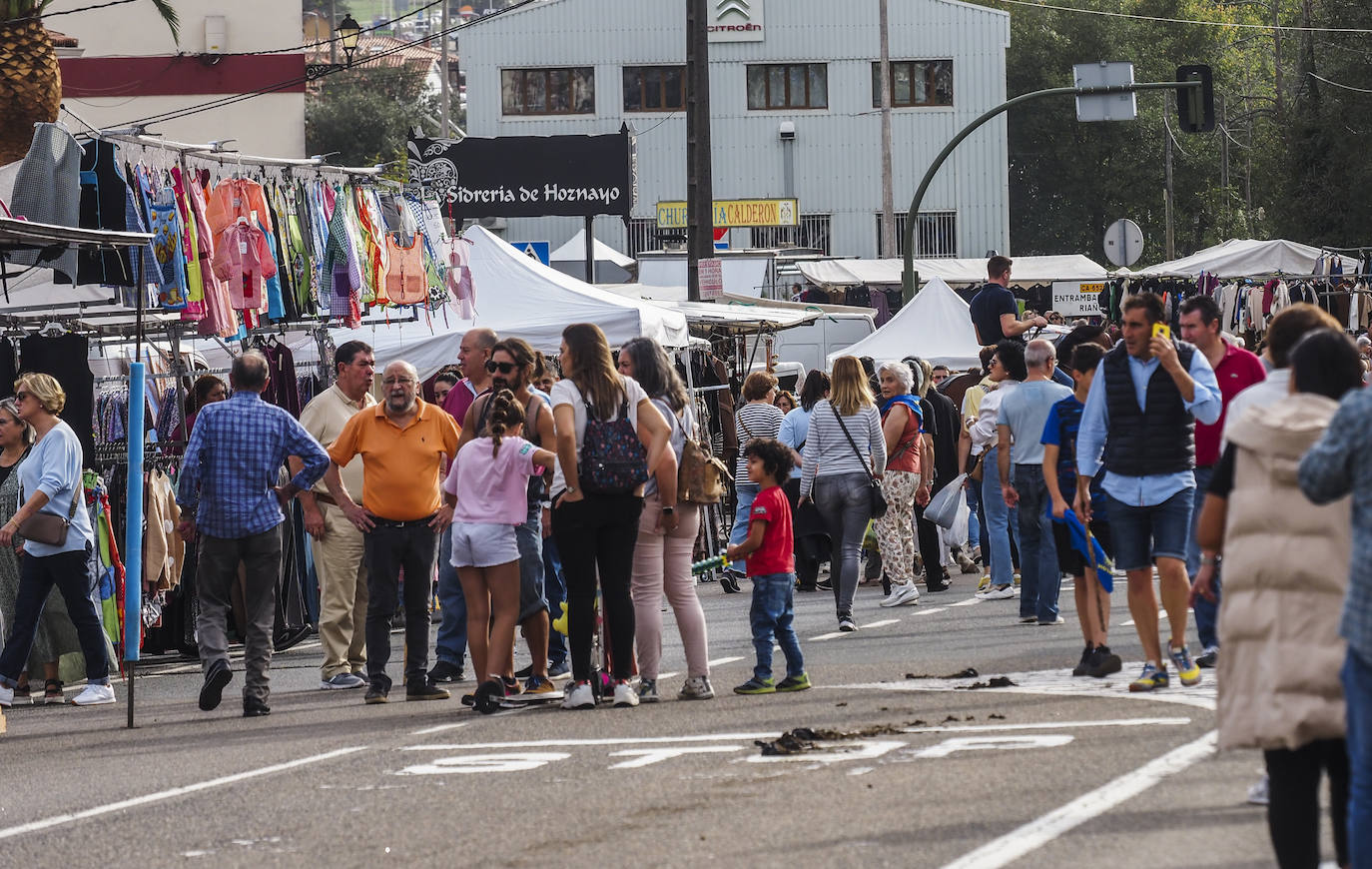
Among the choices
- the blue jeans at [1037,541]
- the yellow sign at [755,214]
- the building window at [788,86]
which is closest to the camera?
the blue jeans at [1037,541]

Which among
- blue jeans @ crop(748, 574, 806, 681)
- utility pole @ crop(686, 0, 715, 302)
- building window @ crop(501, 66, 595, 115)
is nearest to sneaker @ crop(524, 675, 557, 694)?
blue jeans @ crop(748, 574, 806, 681)

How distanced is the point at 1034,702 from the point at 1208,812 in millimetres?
2978

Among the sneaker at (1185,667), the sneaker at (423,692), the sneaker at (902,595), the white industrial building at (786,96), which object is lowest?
the sneaker at (902,595)

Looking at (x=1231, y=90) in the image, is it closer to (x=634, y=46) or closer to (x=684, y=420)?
(x=634, y=46)

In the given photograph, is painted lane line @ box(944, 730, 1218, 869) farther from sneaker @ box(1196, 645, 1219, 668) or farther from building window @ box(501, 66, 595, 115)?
building window @ box(501, 66, 595, 115)

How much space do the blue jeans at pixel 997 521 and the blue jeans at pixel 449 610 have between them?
515 cm

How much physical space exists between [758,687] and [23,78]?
42.1 ft

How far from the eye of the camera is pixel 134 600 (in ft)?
37.6

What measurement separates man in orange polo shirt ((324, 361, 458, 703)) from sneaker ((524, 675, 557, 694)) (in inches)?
23.5

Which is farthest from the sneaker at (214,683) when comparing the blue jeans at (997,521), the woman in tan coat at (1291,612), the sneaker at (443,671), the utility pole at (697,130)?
the utility pole at (697,130)

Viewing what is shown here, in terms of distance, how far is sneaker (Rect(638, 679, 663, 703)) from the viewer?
10820mm

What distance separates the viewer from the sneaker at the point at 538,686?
437 inches

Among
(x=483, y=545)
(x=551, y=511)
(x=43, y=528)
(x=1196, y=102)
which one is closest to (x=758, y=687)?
(x=551, y=511)

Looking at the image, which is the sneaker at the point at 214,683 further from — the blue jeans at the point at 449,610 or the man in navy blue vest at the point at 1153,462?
the man in navy blue vest at the point at 1153,462
